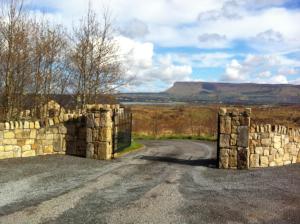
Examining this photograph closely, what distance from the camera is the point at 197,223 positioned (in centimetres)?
726

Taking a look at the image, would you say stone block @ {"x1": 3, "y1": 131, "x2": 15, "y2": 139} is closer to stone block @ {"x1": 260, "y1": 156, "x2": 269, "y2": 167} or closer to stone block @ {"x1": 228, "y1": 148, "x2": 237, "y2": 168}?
stone block @ {"x1": 228, "y1": 148, "x2": 237, "y2": 168}

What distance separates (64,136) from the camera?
15.2m

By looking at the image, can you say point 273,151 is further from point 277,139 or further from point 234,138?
point 234,138

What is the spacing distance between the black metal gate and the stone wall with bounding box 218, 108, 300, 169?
4.26 metres

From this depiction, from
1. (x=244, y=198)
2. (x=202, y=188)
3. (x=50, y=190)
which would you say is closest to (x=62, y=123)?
(x=50, y=190)

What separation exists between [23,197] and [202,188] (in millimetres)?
4427

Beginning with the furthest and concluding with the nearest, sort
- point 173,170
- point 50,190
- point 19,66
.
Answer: point 19,66
point 173,170
point 50,190

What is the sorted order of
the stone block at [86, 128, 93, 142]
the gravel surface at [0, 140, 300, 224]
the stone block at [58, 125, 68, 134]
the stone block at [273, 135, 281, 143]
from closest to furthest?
the gravel surface at [0, 140, 300, 224]
the stone block at [273, 135, 281, 143]
the stone block at [86, 128, 93, 142]
the stone block at [58, 125, 68, 134]

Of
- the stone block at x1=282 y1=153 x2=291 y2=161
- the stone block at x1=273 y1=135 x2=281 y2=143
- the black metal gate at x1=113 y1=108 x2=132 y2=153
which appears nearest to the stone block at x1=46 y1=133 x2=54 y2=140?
the black metal gate at x1=113 y1=108 x2=132 y2=153

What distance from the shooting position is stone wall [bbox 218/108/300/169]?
13.4 meters

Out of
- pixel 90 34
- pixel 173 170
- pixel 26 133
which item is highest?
pixel 90 34

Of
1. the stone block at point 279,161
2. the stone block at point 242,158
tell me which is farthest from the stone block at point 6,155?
the stone block at point 279,161

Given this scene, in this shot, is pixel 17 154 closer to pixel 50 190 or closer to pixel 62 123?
pixel 62 123

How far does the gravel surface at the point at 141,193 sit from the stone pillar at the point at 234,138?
572 mm
